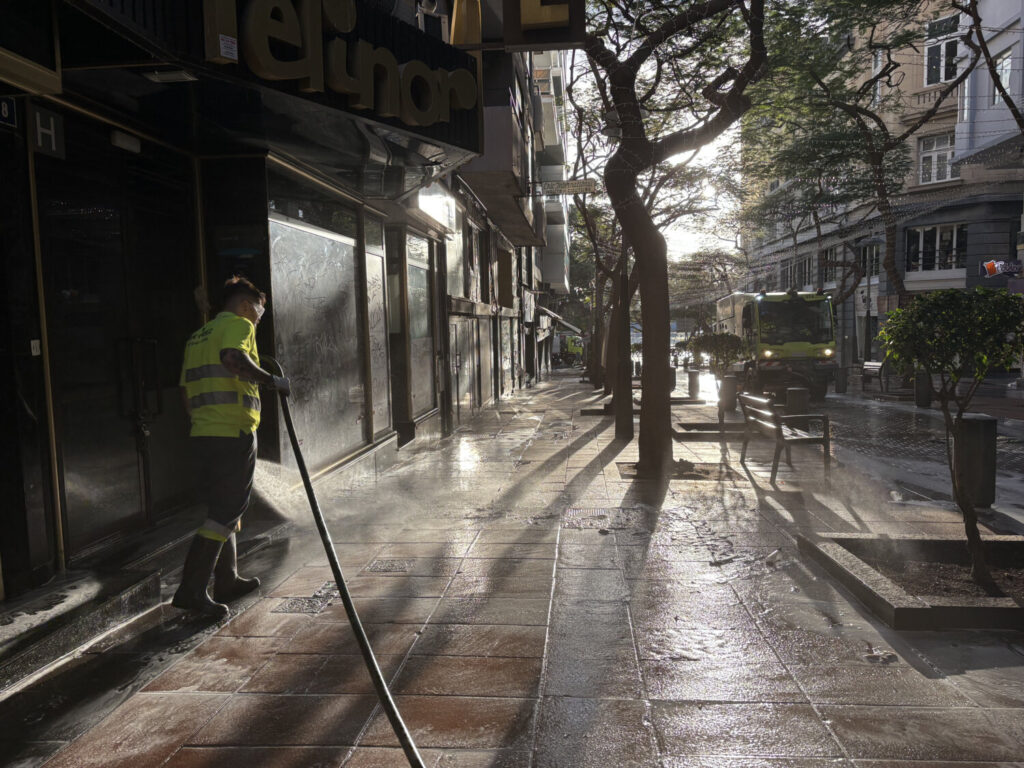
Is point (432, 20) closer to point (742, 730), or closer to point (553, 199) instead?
point (742, 730)

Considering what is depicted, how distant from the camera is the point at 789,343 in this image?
19953 millimetres

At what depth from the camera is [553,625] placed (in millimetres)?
4070

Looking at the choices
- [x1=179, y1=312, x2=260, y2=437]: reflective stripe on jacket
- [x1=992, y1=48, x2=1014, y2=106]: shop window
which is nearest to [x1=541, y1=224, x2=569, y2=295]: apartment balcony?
[x1=992, y1=48, x2=1014, y2=106]: shop window

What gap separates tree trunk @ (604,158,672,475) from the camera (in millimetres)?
8625

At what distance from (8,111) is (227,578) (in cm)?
288

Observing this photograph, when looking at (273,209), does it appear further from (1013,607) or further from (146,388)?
(1013,607)

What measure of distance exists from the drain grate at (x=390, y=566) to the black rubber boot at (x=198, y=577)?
48.0 inches

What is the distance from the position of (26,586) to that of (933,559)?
5602 mm

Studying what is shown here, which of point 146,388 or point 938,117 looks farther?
point 938,117

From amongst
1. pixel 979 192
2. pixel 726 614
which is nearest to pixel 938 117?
pixel 979 192

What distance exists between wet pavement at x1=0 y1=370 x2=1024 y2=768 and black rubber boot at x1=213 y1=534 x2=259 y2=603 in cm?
17

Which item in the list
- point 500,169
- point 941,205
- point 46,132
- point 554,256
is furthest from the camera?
point 554,256

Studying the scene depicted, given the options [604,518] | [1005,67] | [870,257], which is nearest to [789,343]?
[1005,67]

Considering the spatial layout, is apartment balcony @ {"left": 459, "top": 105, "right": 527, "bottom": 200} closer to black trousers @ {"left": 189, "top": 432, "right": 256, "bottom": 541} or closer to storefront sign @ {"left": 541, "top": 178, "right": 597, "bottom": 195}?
storefront sign @ {"left": 541, "top": 178, "right": 597, "bottom": 195}
